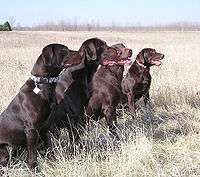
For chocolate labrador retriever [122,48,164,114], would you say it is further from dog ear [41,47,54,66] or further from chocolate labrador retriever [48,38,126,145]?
dog ear [41,47,54,66]

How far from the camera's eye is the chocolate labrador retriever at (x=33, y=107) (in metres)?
5.18

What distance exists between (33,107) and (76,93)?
960mm

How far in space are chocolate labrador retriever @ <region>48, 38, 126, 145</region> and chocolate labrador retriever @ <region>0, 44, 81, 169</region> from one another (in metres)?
0.66

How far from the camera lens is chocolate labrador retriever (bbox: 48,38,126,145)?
5.98 metres

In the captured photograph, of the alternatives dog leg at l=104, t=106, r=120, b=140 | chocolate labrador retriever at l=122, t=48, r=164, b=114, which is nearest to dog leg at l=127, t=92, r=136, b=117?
chocolate labrador retriever at l=122, t=48, r=164, b=114

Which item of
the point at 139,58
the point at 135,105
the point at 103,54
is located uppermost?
the point at 103,54

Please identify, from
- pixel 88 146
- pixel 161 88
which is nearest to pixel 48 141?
pixel 88 146

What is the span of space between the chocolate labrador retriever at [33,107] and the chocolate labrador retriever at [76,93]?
0.66 m

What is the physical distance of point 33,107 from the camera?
5.17 m

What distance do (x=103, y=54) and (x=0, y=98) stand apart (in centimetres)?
308

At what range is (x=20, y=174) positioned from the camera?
5059mm

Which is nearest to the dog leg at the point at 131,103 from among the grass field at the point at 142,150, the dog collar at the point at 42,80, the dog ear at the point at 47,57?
the grass field at the point at 142,150

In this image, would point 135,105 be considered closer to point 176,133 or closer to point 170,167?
point 176,133

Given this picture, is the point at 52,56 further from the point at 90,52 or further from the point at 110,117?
the point at 110,117
